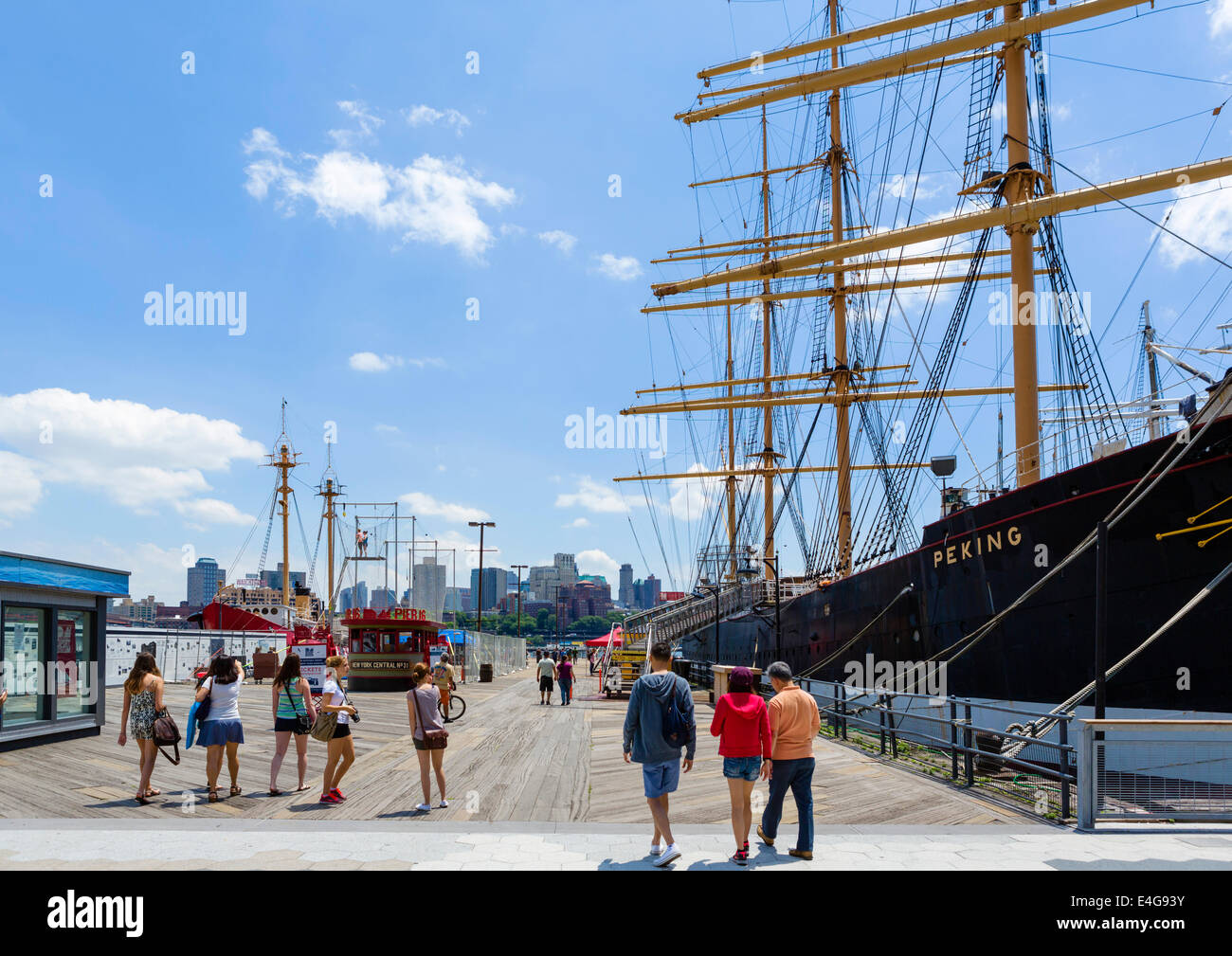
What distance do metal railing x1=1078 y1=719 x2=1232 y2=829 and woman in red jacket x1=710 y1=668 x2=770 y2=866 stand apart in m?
3.06

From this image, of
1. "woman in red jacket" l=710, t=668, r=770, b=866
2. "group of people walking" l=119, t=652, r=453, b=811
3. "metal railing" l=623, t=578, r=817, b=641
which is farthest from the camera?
"metal railing" l=623, t=578, r=817, b=641

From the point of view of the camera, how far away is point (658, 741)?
21.1ft

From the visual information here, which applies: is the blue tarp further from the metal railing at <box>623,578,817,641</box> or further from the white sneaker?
the metal railing at <box>623,578,817,641</box>

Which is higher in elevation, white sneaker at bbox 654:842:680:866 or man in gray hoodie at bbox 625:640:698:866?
man in gray hoodie at bbox 625:640:698:866

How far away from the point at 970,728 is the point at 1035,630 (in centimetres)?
531

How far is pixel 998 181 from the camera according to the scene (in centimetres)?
2064

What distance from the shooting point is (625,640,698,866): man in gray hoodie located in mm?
6430

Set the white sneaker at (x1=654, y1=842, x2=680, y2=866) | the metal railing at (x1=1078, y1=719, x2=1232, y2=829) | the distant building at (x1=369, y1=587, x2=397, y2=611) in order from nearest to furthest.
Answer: the white sneaker at (x1=654, y1=842, x2=680, y2=866) → the metal railing at (x1=1078, y1=719, x2=1232, y2=829) → the distant building at (x1=369, y1=587, x2=397, y2=611)

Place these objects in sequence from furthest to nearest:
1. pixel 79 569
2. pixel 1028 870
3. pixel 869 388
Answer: pixel 869 388
pixel 79 569
pixel 1028 870

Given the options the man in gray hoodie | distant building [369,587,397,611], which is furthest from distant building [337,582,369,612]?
the man in gray hoodie

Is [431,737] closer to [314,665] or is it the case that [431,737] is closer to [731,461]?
[314,665]

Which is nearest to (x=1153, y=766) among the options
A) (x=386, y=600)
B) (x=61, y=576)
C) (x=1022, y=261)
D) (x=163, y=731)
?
(x=163, y=731)

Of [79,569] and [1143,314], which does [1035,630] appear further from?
[1143,314]
